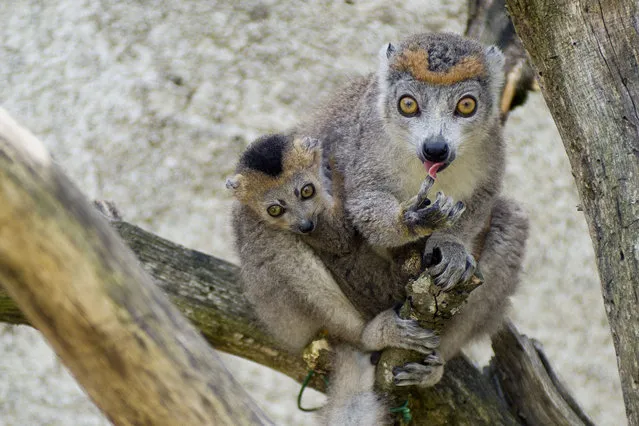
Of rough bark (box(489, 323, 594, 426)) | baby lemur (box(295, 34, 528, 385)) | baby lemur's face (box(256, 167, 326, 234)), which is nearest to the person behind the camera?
baby lemur (box(295, 34, 528, 385))

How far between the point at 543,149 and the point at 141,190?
413cm

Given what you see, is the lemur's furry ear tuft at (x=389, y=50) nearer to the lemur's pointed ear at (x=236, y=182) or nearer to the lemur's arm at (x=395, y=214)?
the lemur's arm at (x=395, y=214)

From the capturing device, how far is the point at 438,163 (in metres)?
4.32

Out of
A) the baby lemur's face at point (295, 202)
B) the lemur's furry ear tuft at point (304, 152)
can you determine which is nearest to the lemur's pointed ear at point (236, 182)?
the baby lemur's face at point (295, 202)

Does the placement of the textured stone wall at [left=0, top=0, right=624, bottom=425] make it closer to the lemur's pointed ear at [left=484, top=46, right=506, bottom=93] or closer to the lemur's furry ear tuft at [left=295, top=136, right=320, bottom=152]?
the lemur's furry ear tuft at [left=295, top=136, right=320, bottom=152]

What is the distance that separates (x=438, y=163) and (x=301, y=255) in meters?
1.06

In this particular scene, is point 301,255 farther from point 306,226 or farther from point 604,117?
point 604,117

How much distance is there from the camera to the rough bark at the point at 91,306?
8.75 ft

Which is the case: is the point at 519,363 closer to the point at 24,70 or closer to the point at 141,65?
the point at 141,65

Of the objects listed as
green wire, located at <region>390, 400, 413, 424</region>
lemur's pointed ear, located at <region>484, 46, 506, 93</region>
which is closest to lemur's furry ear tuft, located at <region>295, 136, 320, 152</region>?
lemur's pointed ear, located at <region>484, 46, 506, 93</region>

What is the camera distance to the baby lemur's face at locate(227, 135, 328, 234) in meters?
4.97

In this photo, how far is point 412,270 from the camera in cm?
473

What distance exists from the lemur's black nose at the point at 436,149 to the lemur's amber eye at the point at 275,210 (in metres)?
1.06

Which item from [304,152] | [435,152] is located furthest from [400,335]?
[304,152]
